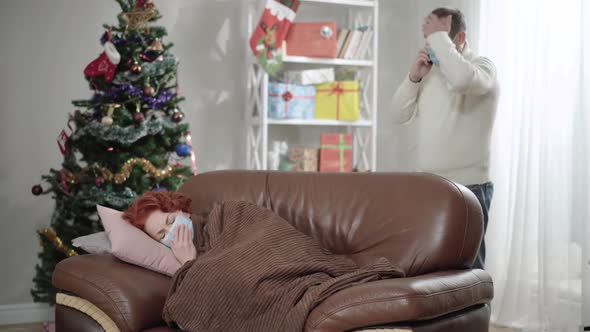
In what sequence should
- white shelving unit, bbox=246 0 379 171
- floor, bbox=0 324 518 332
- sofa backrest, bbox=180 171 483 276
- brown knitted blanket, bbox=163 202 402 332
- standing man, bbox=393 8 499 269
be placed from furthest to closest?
white shelving unit, bbox=246 0 379 171, floor, bbox=0 324 518 332, standing man, bbox=393 8 499 269, sofa backrest, bbox=180 171 483 276, brown knitted blanket, bbox=163 202 402 332

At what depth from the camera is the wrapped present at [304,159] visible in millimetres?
4297

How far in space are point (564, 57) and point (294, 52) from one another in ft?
4.89

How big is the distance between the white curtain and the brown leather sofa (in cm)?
128

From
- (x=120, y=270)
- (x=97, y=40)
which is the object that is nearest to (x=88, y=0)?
(x=97, y=40)

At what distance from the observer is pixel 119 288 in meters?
2.13

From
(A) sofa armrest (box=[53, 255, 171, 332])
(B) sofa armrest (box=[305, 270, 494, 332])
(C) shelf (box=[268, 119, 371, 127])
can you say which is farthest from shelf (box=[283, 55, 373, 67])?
(B) sofa armrest (box=[305, 270, 494, 332])

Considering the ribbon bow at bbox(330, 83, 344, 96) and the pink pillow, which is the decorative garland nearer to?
the pink pillow

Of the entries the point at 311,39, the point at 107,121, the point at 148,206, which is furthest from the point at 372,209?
the point at 311,39

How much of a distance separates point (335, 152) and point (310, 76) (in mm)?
467

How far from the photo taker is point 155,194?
2.53 meters

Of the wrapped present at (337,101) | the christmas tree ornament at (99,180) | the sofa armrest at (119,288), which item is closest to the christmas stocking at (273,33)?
the wrapped present at (337,101)

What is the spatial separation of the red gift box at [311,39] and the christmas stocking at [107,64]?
1.19 metres

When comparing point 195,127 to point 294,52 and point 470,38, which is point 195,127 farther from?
point 470,38

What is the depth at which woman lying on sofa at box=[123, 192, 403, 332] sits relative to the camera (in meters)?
2.08
